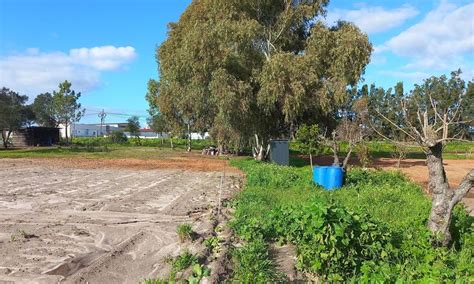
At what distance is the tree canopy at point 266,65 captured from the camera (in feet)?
A: 86.8

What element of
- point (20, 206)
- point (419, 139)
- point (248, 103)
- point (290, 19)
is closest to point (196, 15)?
point (290, 19)

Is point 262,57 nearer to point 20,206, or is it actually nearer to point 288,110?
point 288,110

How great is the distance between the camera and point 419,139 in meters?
6.99

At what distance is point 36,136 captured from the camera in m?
60.9

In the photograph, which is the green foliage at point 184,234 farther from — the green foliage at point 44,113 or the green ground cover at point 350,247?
the green foliage at point 44,113

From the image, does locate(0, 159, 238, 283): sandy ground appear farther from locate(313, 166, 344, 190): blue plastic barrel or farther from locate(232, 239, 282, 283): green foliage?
locate(313, 166, 344, 190): blue plastic barrel

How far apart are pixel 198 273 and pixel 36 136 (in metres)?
62.1

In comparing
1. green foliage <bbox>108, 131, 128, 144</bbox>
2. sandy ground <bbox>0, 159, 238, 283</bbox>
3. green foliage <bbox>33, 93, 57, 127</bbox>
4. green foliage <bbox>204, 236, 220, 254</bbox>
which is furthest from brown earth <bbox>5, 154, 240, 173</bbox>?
green foliage <bbox>33, 93, 57, 127</bbox>

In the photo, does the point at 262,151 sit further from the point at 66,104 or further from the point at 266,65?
the point at 66,104

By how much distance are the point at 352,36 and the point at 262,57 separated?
585cm

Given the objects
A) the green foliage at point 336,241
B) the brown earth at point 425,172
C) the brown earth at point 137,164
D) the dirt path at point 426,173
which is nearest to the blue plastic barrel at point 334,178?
the brown earth at point 425,172

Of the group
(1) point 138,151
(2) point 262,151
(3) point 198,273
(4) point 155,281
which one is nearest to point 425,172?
(2) point 262,151

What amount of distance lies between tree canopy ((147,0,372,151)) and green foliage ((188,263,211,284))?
68.0ft

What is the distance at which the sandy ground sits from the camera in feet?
18.0
